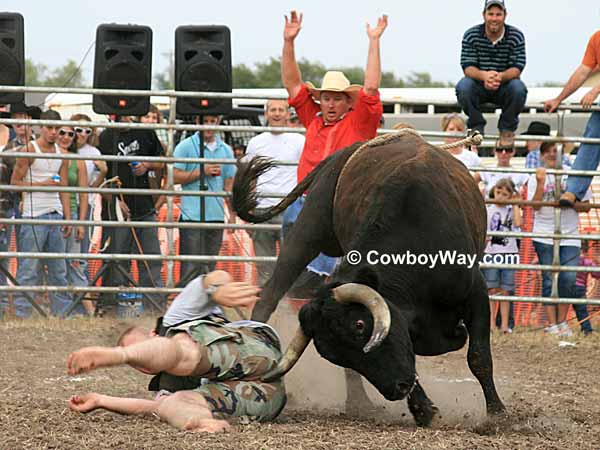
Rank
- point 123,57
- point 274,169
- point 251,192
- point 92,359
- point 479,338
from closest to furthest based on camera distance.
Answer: point 92,359 → point 479,338 → point 251,192 → point 274,169 → point 123,57

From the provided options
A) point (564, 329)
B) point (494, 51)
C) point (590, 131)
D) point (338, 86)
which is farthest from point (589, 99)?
point (338, 86)

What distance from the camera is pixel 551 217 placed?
377 inches

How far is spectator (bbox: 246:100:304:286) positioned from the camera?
378 inches

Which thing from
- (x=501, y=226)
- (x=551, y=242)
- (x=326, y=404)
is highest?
(x=501, y=226)

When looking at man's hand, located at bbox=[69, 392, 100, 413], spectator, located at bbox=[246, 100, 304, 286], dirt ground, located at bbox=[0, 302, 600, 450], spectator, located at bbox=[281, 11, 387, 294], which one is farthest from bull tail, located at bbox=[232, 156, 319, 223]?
man's hand, located at bbox=[69, 392, 100, 413]

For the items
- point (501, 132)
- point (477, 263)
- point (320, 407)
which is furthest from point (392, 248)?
point (501, 132)

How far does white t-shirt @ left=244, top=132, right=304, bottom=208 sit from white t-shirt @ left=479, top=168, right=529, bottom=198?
5.64 feet

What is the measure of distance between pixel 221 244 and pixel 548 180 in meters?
2.96

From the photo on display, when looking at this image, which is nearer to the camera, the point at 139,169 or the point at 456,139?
the point at 456,139

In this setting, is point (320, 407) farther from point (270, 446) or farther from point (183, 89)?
point (183, 89)

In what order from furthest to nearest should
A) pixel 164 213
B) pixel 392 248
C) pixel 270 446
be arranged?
1. pixel 164 213
2. pixel 392 248
3. pixel 270 446

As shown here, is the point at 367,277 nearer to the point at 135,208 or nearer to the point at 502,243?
the point at 502,243

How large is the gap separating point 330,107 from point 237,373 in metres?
3.30

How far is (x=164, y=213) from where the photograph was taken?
1044cm
